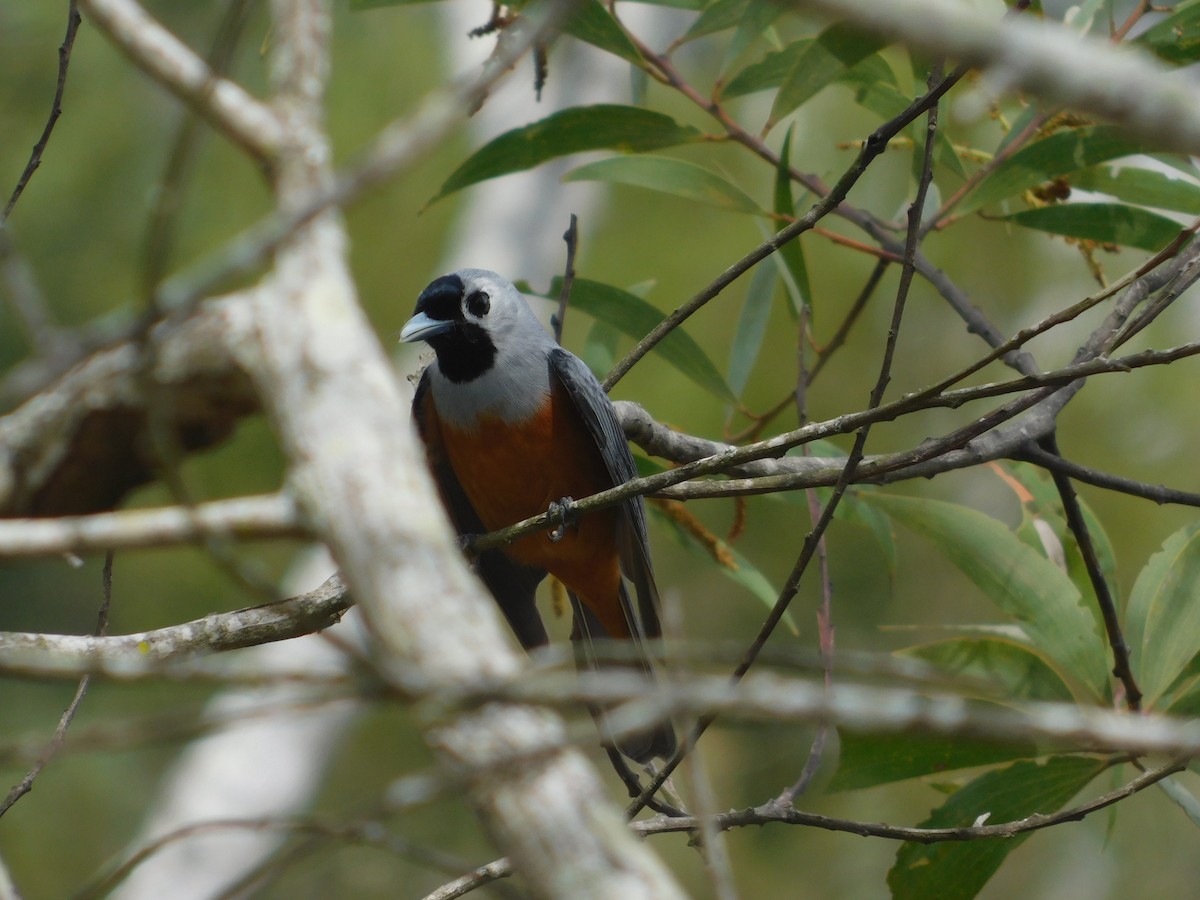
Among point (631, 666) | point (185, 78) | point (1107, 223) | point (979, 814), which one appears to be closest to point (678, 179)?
point (1107, 223)

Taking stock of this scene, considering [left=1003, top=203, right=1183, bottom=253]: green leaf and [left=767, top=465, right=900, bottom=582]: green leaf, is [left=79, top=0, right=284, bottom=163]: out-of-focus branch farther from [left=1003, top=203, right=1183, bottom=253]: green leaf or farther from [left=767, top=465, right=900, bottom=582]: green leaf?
[left=1003, top=203, right=1183, bottom=253]: green leaf

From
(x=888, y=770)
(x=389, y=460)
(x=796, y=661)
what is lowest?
(x=888, y=770)

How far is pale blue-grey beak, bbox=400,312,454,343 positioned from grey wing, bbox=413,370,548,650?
0.23 metres

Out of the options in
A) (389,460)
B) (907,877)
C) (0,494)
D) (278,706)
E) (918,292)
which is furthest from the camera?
(918,292)

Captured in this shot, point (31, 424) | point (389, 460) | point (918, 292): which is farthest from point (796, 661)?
point (918, 292)

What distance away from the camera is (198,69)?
69.1 inches

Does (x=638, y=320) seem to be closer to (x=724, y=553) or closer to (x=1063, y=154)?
(x=724, y=553)

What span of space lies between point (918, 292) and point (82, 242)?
10.1 metres

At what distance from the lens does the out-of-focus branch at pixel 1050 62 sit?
3.75 feet

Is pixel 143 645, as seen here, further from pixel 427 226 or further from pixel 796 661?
pixel 427 226

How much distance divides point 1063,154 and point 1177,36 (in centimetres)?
50

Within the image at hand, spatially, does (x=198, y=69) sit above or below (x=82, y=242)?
below

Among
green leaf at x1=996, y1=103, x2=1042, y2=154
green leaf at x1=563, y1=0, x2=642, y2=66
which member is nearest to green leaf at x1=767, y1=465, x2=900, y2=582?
green leaf at x1=996, y1=103, x2=1042, y2=154

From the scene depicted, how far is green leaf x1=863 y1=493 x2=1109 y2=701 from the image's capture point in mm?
3705
